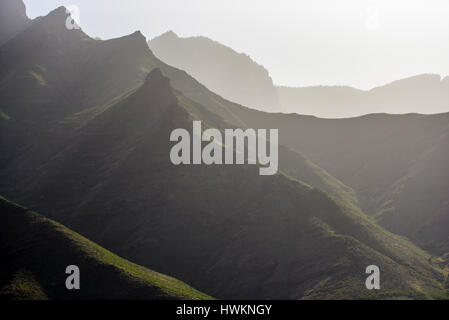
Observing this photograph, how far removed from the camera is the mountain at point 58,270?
73625 mm

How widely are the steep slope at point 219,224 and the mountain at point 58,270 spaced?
19788 mm

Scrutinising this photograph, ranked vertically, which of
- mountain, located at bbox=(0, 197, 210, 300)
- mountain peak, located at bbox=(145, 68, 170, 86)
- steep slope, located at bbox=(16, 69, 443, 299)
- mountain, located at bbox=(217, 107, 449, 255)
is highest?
mountain peak, located at bbox=(145, 68, 170, 86)

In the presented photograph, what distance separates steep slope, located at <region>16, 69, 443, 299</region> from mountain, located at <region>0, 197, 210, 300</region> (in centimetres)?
1979

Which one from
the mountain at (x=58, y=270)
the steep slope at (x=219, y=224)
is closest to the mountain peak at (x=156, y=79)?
the steep slope at (x=219, y=224)

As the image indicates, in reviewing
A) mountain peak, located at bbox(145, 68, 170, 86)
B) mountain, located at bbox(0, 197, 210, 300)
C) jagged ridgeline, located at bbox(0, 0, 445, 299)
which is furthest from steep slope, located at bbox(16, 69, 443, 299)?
mountain, located at bbox(0, 197, 210, 300)

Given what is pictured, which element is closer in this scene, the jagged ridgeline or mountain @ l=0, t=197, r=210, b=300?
mountain @ l=0, t=197, r=210, b=300

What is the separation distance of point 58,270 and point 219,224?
4585cm

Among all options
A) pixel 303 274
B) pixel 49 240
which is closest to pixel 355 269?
pixel 303 274

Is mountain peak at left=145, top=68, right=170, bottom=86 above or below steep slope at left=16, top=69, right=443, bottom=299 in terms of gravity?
above

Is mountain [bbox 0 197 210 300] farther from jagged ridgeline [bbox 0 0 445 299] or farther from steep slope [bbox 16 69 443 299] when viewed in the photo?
steep slope [bbox 16 69 443 299]

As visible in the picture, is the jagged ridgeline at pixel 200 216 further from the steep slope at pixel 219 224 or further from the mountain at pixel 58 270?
the mountain at pixel 58 270

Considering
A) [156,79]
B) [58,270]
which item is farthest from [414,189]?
[58,270]

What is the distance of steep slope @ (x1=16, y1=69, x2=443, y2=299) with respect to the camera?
98.3 m
